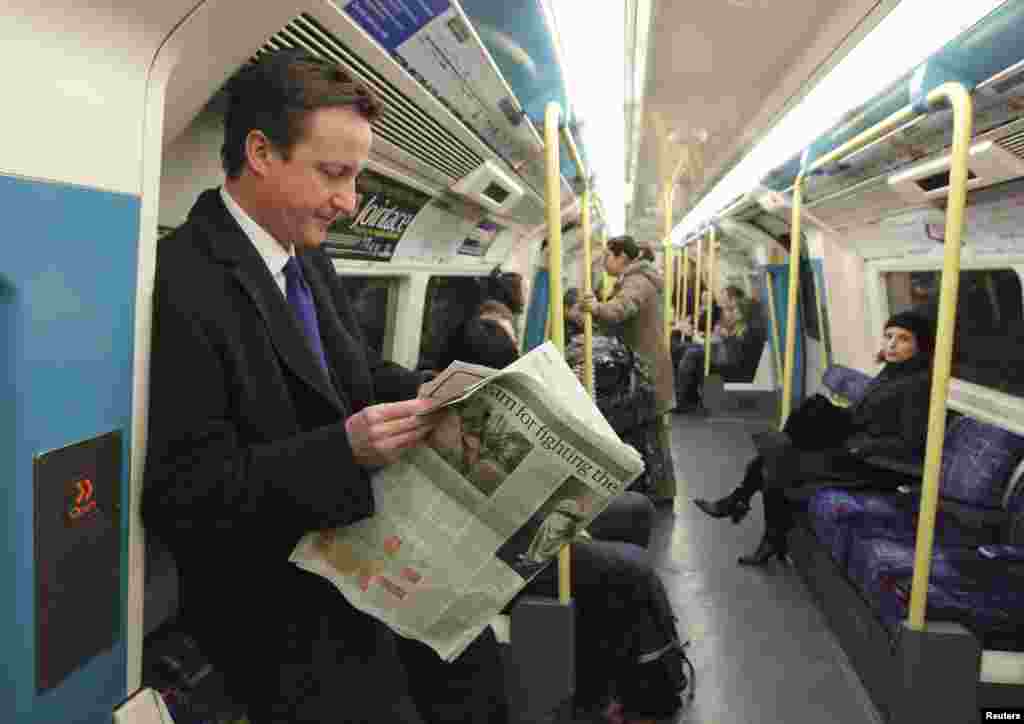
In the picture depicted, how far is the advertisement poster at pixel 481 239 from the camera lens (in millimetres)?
5274

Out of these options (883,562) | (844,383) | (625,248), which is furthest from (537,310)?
(883,562)

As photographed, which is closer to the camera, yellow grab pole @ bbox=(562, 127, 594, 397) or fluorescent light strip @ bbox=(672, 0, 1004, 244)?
fluorescent light strip @ bbox=(672, 0, 1004, 244)

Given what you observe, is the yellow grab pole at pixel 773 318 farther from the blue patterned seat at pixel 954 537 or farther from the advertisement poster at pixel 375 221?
the advertisement poster at pixel 375 221

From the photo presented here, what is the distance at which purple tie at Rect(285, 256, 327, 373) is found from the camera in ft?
4.50

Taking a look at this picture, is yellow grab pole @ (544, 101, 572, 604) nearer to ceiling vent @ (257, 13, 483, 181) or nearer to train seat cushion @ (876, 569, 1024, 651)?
ceiling vent @ (257, 13, 483, 181)

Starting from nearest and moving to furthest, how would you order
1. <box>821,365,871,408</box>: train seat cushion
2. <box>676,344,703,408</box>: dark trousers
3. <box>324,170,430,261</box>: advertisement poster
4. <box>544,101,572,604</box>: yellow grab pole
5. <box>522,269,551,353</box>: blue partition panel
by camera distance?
<box>544,101,572,604</box>: yellow grab pole, <box>324,170,430,261</box>: advertisement poster, <box>821,365,871,408</box>: train seat cushion, <box>522,269,551,353</box>: blue partition panel, <box>676,344,703,408</box>: dark trousers

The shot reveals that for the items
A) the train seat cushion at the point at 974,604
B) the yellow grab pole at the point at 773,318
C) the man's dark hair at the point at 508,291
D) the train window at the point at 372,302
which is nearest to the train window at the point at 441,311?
the man's dark hair at the point at 508,291

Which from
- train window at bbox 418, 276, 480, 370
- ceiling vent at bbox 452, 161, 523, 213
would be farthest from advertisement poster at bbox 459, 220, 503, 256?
ceiling vent at bbox 452, 161, 523, 213

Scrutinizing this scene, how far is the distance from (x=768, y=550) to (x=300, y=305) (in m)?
3.70

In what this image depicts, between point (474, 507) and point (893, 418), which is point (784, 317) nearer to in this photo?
point (893, 418)

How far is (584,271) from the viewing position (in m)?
3.51

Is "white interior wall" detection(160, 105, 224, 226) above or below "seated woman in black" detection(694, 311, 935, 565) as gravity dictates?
above

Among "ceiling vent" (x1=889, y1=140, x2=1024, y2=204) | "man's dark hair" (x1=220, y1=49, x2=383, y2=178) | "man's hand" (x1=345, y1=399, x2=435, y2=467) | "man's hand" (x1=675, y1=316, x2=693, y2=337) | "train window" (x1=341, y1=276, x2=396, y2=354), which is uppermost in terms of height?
"ceiling vent" (x1=889, y1=140, x2=1024, y2=204)

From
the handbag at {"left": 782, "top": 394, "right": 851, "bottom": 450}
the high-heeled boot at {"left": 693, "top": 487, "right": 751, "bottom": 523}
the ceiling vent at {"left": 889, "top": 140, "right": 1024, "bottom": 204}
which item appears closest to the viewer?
the ceiling vent at {"left": 889, "top": 140, "right": 1024, "bottom": 204}
